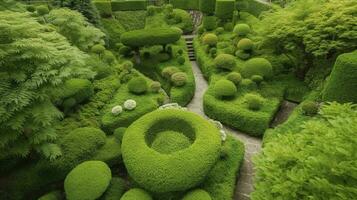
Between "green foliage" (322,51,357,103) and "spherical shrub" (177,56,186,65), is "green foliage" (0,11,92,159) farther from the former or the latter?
"spherical shrub" (177,56,186,65)

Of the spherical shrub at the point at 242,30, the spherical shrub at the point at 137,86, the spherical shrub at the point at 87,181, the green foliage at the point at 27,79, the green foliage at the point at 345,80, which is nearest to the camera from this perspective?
the green foliage at the point at 27,79

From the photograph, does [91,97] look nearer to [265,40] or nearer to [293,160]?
[265,40]

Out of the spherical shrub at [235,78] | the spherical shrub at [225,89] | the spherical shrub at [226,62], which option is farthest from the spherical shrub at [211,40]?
the spherical shrub at [225,89]

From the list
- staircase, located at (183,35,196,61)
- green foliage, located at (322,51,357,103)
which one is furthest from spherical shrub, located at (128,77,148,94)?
green foliage, located at (322,51,357,103)

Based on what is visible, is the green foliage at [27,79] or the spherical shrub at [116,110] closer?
the green foliage at [27,79]

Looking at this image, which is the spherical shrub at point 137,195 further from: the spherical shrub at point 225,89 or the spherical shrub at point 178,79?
the spherical shrub at point 178,79

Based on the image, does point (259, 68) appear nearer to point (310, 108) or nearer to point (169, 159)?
point (310, 108)

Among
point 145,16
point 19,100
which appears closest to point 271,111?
point 19,100
